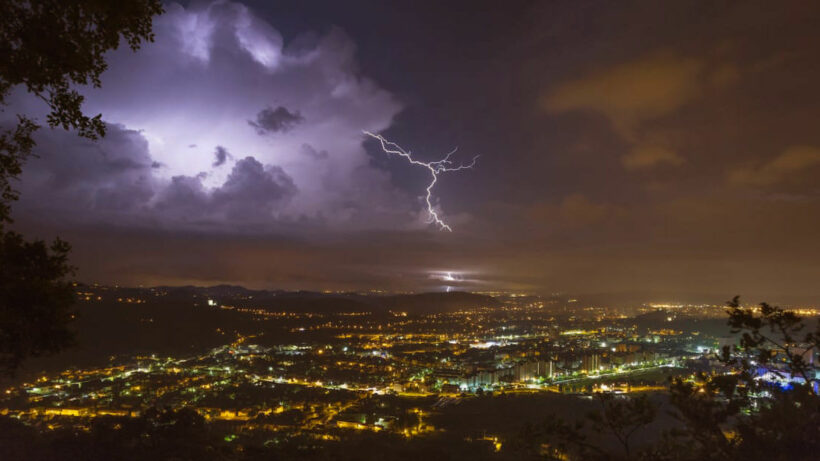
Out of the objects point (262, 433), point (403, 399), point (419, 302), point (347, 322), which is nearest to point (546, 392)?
point (403, 399)

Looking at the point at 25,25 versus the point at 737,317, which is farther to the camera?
the point at 737,317

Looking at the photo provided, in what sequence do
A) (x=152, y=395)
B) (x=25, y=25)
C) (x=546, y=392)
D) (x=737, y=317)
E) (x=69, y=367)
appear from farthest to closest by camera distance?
(x=69, y=367) → (x=546, y=392) → (x=152, y=395) → (x=737, y=317) → (x=25, y=25)

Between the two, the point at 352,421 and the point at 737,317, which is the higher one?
the point at 737,317

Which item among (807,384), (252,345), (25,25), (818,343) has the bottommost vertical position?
(252,345)

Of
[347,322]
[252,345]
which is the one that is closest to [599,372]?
[252,345]

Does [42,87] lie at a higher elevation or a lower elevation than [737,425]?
higher

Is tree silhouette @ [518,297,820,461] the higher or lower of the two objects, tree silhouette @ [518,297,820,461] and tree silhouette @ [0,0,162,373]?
the lower

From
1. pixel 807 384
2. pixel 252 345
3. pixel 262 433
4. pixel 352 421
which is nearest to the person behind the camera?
pixel 807 384

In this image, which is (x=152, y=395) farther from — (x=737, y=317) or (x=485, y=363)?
(x=737, y=317)

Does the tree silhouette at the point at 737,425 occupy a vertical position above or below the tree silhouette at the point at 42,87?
below
